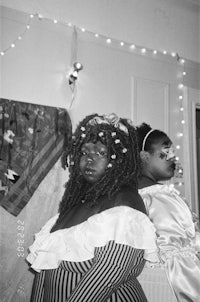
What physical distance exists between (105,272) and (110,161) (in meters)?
0.42

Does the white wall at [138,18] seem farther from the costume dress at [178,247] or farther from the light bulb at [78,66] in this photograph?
the costume dress at [178,247]

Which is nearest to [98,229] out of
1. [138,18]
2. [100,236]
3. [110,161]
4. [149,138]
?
[100,236]

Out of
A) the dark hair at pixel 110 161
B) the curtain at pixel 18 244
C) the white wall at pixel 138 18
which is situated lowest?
the curtain at pixel 18 244

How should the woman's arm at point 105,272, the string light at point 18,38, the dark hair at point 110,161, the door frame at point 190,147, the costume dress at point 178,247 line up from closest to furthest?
the woman's arm at point 105,272, the dark hair at point 110,161, the costume dress at point 178,247, the string light at point 18,38, the door frame at point 190,147

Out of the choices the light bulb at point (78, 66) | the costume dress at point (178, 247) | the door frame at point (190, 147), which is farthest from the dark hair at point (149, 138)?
the door frame at point (190, 147)

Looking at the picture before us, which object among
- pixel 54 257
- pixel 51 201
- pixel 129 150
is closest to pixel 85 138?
pixel 129 150

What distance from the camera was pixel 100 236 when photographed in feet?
3.75

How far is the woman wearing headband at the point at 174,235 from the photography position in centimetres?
150

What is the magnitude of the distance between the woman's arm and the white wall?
72.7 inches

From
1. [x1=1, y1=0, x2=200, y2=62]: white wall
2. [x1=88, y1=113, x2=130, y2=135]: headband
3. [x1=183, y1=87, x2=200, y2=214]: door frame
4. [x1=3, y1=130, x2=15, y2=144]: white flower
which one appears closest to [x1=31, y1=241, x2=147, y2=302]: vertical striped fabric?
[x1=88, y1=113, x2=130, y2=135]: headband

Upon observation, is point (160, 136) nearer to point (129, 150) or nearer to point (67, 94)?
point (129, 150)

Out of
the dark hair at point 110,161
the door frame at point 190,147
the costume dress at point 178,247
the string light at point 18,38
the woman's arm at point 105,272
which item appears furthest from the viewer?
the door frame at point 190,147

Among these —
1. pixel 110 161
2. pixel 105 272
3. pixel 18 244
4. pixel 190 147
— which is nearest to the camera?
pixel 105 272

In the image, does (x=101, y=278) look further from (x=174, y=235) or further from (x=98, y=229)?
(x=174, y=235)
